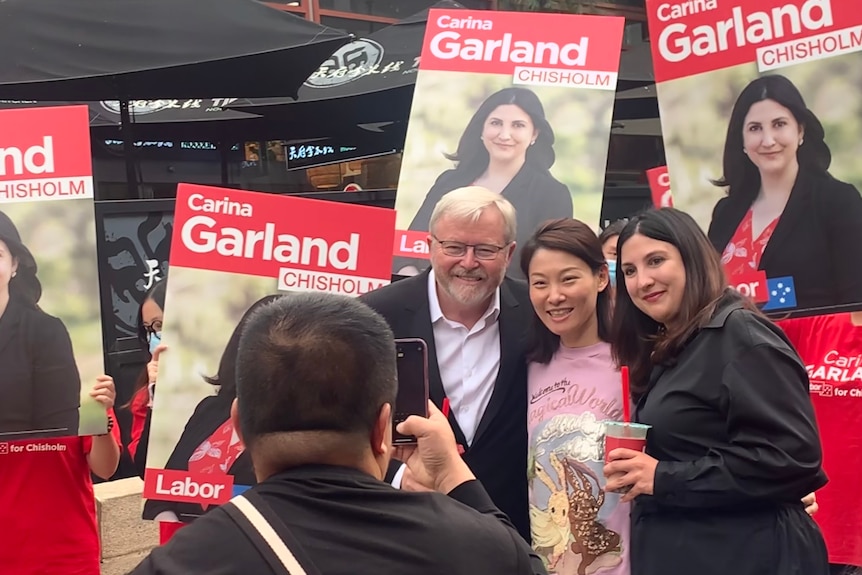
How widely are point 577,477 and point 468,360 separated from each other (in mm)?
478

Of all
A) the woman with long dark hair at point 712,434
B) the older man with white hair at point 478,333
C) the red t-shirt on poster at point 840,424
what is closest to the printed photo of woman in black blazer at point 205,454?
the older man with white hair at point 478,333

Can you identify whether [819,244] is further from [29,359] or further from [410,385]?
[29,359]

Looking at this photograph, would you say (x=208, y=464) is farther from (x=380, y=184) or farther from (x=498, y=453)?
(x=380, y=184)

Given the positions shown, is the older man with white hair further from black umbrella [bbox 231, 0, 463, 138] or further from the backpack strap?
black umbrella [bbox 231, 0, 463, 138]

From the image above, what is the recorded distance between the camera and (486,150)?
342 centimetres

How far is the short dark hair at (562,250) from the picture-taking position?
233 cm

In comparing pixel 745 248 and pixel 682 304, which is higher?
pixel 745 248

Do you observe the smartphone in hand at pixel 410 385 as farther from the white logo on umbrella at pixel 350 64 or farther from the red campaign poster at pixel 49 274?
the white logo on umbrella at pixel 350 64

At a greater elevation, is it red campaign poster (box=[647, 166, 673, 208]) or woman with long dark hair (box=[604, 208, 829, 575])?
red campaign poster (box=[647, 166, 673, 208])

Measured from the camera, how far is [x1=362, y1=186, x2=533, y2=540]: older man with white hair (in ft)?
7.89

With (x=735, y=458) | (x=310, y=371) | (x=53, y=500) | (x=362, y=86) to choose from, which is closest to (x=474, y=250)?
(x=735, y=458)

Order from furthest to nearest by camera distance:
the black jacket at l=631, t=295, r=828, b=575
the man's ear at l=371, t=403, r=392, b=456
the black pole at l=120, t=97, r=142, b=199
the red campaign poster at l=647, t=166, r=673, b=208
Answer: the black pole at l=120, t=97, r=142, b=199, the red campaign poster at l=647, t=166, r=673, b=208, the black jacket at l=631, t=295, r=828, b=575, the man's ear at l=371, t=403, r=392, b=456

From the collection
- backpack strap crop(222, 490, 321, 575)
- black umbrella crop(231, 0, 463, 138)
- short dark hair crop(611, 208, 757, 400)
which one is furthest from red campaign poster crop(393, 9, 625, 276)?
black umbrella crop(231, 0, 463, 138)

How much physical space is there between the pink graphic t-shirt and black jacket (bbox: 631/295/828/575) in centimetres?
17
